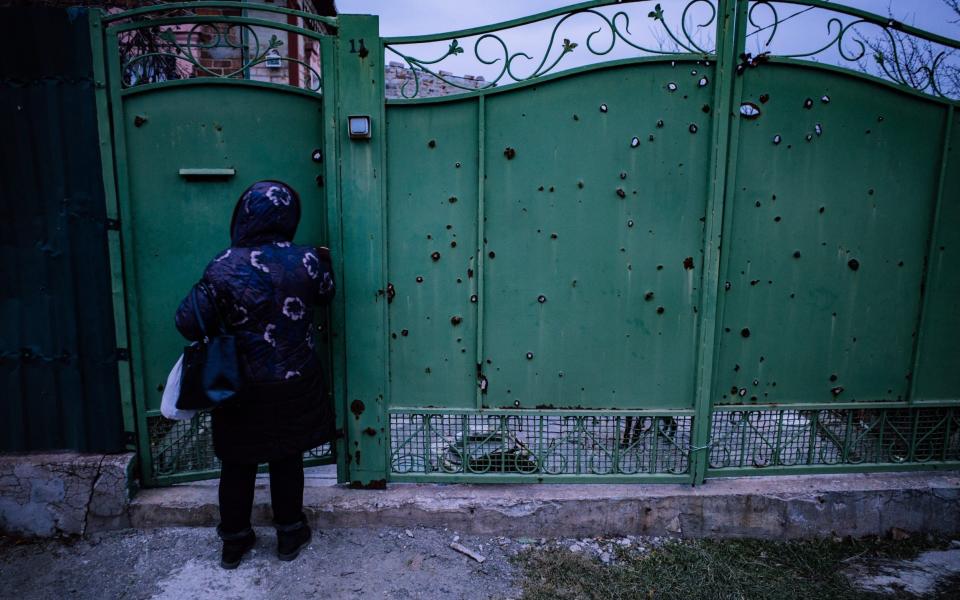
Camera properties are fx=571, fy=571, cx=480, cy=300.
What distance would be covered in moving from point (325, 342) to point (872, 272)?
3.05 metres

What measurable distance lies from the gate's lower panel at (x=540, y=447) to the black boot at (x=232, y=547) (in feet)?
2.69

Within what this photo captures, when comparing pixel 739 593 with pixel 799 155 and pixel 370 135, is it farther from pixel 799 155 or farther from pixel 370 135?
pixel 370 135

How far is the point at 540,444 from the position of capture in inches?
127

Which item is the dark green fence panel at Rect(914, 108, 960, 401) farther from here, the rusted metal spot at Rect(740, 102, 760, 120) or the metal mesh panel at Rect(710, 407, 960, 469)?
the rusted metal spot at Rect(740, 102, 760, 120)

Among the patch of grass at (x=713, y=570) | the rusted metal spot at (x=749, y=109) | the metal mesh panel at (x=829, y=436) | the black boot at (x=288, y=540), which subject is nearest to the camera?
the patch of grass at (x=713, y=570)

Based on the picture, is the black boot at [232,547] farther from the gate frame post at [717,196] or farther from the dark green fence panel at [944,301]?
the dark green fence panel at [944,301]

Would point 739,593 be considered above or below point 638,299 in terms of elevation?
below

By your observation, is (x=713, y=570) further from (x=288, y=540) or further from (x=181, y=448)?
(x=181, y=448)

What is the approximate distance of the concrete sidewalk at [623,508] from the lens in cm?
313

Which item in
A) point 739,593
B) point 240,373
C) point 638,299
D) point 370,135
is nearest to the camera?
point 240,373

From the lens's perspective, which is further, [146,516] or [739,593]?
[146,516]

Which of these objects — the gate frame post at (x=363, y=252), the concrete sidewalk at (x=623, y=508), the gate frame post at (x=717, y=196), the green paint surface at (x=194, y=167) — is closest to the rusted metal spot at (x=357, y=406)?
the gate frame post at (x=363, y=252)

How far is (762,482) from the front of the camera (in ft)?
10.7

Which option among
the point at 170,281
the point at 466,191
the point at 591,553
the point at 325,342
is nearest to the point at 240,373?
the point at 325,342
